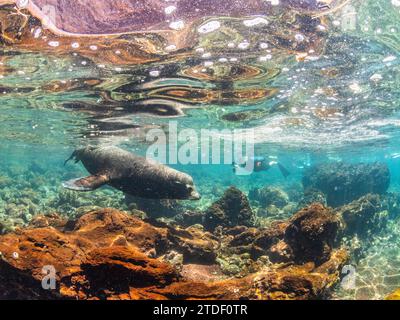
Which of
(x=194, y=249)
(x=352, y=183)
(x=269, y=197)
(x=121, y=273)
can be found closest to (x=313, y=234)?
(x=194, y=249)

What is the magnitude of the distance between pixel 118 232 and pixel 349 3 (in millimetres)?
8272

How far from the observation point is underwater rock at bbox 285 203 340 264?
759 cm

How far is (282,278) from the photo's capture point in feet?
20.2

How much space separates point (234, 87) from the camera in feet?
46.2

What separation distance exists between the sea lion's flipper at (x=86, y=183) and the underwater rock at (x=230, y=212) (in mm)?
4501

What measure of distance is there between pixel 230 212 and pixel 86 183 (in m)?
5.91

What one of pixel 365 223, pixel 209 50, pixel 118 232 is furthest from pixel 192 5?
pixel 365 223

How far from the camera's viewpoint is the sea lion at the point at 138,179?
934 cm

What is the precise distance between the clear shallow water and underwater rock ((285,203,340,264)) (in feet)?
6.73

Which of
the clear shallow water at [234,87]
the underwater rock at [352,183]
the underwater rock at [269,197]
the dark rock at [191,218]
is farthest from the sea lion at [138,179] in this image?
the underwater rock at [352,183]

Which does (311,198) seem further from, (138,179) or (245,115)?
(138,179)

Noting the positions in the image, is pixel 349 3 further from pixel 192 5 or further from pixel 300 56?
pixel 192 5

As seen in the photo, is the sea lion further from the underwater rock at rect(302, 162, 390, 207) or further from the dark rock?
the underwater rock at rect(302, 162, 390, 207)
